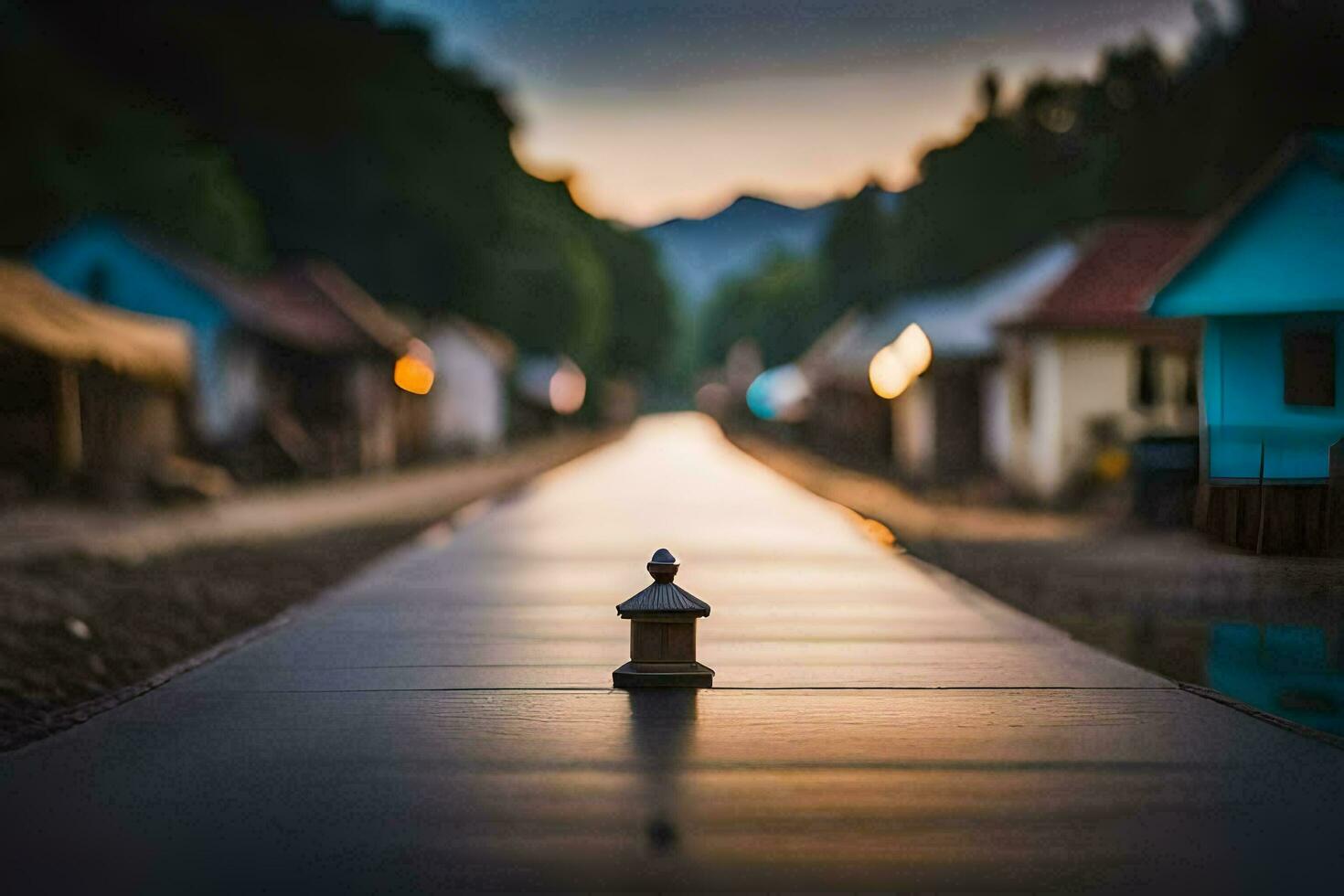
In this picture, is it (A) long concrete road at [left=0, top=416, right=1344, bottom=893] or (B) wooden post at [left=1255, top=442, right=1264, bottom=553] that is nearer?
(A) long concrete road at [left=0, top=416, right=1344, bottom=893]

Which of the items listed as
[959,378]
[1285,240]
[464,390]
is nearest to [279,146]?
[464,390]

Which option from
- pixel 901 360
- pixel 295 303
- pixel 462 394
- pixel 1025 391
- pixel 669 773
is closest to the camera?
pixel 669 773

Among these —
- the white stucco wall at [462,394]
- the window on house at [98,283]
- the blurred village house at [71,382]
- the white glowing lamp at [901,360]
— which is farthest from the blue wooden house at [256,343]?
the white glowing lamp at [901,360]

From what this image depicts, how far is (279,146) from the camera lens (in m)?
49.8

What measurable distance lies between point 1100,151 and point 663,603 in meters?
46.9

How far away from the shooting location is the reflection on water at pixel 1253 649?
8.47m

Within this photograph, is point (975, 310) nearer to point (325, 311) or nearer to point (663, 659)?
point (325, 311)

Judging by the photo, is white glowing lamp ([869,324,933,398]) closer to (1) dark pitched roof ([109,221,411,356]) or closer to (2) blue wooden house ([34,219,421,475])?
(2) blue wooden house ([34,219,421,475])

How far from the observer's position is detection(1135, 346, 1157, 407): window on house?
25.2 metres

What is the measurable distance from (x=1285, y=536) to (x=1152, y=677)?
52.2 inches

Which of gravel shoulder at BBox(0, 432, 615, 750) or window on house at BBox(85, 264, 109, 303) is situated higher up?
window on house at BBox(85, 264, 109, 303)

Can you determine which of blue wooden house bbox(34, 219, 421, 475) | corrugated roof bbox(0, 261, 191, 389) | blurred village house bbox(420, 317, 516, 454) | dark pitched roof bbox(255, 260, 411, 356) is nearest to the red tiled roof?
corrugated roof bbox(0, 261, 191, 389)

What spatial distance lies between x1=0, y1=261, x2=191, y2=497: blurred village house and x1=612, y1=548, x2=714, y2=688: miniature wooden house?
1517 centimetres

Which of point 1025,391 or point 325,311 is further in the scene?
point 325,311
